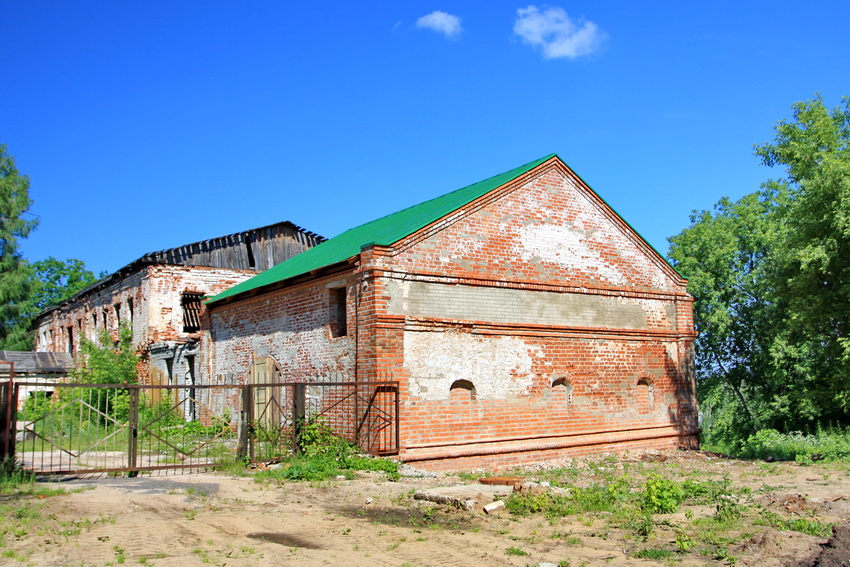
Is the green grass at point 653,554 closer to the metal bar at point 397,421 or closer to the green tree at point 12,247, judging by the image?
the metal bar at point 397,421

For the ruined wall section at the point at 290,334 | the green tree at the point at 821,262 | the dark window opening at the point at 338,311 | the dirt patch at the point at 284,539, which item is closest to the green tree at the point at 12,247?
the ruined wall section at the point at 290,334

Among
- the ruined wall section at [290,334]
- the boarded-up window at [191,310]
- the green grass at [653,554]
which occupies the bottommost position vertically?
the green grass at [653,554]

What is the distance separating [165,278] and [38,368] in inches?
329

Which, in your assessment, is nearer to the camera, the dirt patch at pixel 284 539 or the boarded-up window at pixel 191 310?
the dirt patch at pixel 284 539

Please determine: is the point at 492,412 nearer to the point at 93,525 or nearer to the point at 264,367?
the point at 264,367

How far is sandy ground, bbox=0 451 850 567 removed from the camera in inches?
286

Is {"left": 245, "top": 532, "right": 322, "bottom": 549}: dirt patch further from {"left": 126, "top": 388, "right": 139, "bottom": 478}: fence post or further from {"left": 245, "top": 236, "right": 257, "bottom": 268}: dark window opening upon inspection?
{"left": 245, "top": 236, "right": 257, "bottom": 268}: dark window opening

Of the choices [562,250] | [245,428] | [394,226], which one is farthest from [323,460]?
[562,250]

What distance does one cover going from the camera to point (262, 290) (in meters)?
17.5

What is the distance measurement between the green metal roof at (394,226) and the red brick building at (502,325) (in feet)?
0.38

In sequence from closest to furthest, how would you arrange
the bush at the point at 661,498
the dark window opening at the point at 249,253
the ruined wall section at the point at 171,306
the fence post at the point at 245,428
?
the bush at the point at 661,498 → the fence post at the point at 245,428 → the ruined wall section at the point at 171,306 → the dark window opening at the point at 249,253

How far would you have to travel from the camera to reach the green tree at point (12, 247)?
3488 cm

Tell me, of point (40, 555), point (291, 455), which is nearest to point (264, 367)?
point (291, 455)

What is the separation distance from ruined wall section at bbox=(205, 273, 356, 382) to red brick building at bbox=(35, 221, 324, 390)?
8.09ft
